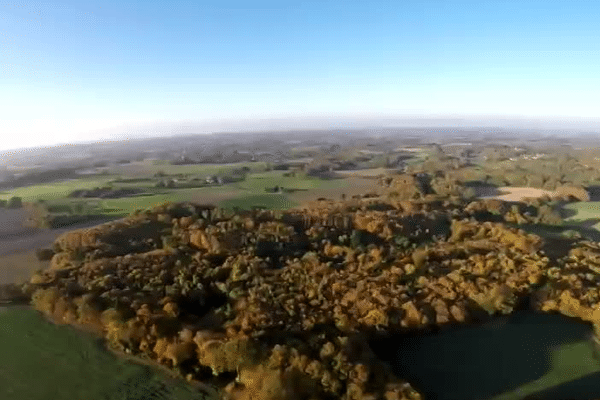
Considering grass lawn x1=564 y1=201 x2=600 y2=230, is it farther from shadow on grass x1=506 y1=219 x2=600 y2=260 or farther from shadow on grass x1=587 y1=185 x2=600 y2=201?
shadow on grass x1=587 y1=185 x2=600 y2=201

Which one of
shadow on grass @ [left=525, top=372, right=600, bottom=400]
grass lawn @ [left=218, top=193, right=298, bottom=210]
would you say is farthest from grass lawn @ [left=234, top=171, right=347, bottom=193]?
shadow on grass @ [left=525, top=372, right=600, bottom=400]

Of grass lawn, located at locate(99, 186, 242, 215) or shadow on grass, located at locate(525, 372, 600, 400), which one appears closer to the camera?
shadow on grass, located at locate(525, 372, 600, 400)

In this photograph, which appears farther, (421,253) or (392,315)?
(421,253)

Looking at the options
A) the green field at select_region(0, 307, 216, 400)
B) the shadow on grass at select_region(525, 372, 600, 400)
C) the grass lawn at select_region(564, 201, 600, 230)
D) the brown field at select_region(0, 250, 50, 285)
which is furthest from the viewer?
the grass lawn at select_region(564, 201, 600, 230)

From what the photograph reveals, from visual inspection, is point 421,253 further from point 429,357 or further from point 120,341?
point 120,341

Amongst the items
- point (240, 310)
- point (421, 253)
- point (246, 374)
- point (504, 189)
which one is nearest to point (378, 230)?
point (421, 253)

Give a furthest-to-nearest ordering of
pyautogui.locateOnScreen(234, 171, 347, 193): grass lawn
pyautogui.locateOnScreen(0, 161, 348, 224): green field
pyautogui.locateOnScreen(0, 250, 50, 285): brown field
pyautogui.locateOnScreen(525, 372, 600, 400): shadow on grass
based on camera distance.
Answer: pyautogui.locateOnScreen(234, 171, 347, 193): grass lawn, pyautogui.locateOnScreen(0, 161, 348, 224): green field, pyautogui.locateOnScreen(0, 250, 50, 285): brown field, pyautogui.locateOnScreen(525, 372, 600, 400): shadow on grass
